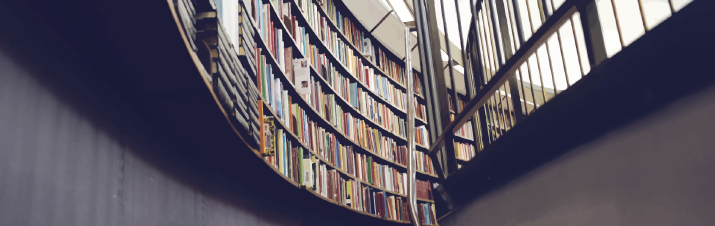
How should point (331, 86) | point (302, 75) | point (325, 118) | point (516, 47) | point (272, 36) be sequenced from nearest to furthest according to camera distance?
1. point (516, 47)
2. point (272, 36)
3. point (302, 75)
4. point (325, 118)
5. point (331, 86)

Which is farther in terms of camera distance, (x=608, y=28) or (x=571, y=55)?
(x=571, y=55)

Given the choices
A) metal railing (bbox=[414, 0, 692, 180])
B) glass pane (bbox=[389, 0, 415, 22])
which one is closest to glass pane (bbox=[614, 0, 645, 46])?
metal railing (bbox=[414, 0, 692, 180])

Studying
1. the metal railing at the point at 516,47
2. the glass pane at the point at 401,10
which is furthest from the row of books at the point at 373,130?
the glass pane at the point at 401,10

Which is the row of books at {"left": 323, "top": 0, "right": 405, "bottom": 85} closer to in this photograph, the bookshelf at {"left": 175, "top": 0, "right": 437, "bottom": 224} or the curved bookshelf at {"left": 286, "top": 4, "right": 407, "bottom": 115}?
the bookshelf at {"left": 175, "top": 0, "right": 437, "bottom": 224}

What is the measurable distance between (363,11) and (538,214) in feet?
9.20

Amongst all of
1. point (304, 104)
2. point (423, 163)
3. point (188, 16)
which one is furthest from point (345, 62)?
point (188, 16)

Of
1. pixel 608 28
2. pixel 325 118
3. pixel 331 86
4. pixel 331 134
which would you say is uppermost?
pixel 608 28

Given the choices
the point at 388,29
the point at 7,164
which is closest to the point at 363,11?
the point at 388,29

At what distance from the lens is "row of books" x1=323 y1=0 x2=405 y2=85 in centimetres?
384

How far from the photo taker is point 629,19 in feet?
12.4

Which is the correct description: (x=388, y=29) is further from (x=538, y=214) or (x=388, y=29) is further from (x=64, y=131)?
(x=64, y=131)

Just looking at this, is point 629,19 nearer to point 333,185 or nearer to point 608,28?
point 608,28

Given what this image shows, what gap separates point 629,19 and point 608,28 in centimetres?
46

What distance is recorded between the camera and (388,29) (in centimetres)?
452
